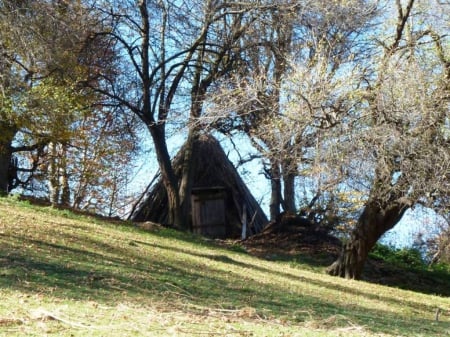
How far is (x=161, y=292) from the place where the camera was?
10500 millimetres

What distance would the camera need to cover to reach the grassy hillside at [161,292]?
22.2 ft

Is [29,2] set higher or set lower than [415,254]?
higher

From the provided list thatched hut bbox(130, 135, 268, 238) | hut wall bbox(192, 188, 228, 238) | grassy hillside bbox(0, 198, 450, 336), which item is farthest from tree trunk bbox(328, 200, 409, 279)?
hut wall bbox(192, 188, 228, 238)

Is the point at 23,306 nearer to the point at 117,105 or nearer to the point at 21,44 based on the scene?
the point at 21,44

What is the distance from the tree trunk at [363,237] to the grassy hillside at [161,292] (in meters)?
0.77

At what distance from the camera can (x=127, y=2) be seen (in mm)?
22609

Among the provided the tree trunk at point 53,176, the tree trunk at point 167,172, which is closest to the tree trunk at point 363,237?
the tree trunk at point 167,172

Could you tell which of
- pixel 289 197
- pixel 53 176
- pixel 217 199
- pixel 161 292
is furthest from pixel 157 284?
pixel 53 176

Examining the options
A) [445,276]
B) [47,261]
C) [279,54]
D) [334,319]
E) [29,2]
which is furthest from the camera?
[445,276]

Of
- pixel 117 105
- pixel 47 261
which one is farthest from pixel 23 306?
pixel 117 105

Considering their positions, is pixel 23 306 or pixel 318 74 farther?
pixel 318 74

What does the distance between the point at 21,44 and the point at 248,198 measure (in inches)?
647

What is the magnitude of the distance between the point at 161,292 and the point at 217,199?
1858 centimetres

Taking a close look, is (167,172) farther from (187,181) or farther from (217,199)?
(217,199)
